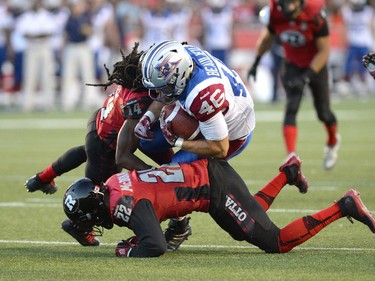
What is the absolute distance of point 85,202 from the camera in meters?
6.37

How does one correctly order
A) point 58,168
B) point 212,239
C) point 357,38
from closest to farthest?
1. point 212,239
2. point 58,168
3. point 357,38

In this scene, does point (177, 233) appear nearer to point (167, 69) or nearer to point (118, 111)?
point (118, 111)

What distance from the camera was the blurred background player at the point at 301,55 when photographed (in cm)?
1059

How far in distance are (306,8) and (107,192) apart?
4.86 m

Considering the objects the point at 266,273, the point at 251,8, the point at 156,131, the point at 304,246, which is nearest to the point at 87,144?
the point at 156,131

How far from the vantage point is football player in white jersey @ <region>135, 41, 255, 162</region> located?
20.3 feet

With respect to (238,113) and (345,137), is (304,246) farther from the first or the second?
(345,137)

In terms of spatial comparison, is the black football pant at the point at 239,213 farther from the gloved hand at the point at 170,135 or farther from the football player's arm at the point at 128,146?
the football player's arm at the point at 128,146

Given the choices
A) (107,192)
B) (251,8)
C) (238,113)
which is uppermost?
(238,113)

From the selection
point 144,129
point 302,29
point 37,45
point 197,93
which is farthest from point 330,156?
point 37,45

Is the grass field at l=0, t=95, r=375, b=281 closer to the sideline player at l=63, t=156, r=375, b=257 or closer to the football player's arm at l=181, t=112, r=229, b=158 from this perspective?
the sideline player at l=63, t=156, r=375, b=257

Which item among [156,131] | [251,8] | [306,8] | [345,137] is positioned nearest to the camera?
[156,131]

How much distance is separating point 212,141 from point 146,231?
662 millimetres

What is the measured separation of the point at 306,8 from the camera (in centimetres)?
1064
